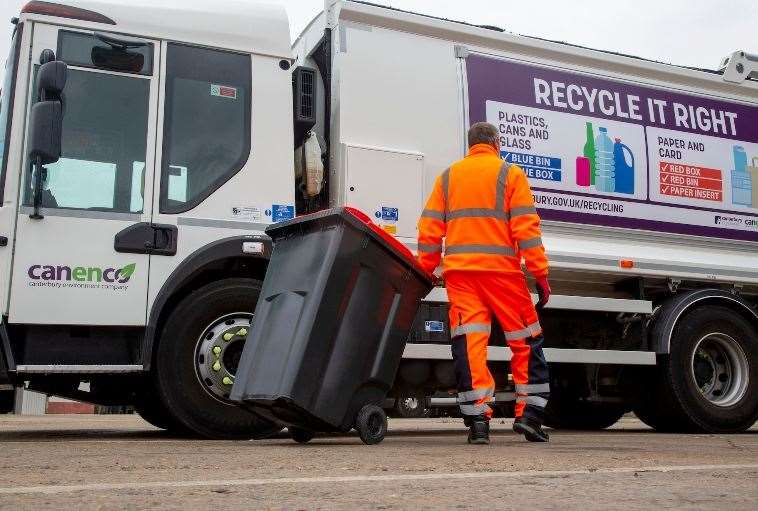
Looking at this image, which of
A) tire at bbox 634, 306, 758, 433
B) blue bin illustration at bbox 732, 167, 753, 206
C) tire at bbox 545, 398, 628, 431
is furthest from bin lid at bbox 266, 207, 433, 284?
blue bin illustration at bbox 732, 167, 753, 206

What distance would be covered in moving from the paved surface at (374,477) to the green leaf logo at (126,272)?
0.97 meters

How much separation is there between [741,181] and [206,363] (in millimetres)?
4412

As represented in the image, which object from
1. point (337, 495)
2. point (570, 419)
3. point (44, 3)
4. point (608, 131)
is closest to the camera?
point (337, 495)

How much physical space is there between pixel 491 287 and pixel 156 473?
230 centimetres

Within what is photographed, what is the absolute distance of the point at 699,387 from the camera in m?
6.80

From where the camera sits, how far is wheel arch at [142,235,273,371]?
16.8 feet

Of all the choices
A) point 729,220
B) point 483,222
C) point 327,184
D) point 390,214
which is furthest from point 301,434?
point 729,220

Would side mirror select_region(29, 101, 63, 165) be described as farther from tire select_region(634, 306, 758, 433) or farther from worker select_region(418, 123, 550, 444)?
tire select_region(634, 306, 758, 433)

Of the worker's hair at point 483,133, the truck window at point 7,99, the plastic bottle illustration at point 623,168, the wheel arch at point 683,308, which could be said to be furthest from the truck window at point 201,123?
the wheel arch at point 683,308

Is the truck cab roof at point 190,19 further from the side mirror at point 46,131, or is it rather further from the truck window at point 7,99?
the side mirror at point 46,131

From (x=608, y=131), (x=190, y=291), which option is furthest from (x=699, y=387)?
(x=190, y=291)

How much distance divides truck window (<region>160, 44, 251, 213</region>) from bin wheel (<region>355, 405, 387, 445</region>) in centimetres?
164

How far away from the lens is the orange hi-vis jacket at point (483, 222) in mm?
4969

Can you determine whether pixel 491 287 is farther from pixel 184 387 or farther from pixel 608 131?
pixel 608 131
